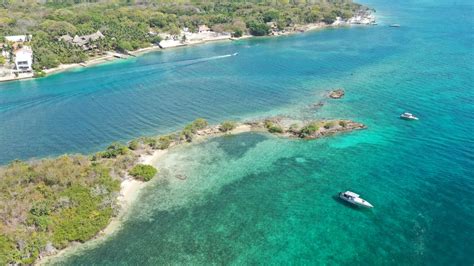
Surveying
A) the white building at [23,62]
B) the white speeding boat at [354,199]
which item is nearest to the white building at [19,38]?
the white building at [23,62]

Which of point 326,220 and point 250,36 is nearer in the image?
point 326,220

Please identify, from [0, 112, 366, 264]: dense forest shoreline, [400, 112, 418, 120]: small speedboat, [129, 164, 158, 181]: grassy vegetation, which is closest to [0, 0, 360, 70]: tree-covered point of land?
[0, 112, 366, 264]: dense forest shoreline

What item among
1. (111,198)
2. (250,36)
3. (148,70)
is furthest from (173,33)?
(111,198)

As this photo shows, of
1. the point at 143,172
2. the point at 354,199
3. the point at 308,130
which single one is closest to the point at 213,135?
the point at 308,130

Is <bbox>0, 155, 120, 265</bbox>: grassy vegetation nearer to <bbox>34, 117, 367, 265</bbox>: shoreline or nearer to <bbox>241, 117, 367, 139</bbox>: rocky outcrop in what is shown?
<bbox>34, 117, 367, 265</bbox>: shoreline

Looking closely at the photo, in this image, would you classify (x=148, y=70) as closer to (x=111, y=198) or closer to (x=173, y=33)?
(x=173, y=33)

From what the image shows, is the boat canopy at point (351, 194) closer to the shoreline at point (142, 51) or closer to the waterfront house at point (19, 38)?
the shoreline at point (142, 51)

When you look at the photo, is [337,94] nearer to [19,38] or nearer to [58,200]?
[58,200]

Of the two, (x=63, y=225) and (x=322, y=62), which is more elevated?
(x=322, y=62)
